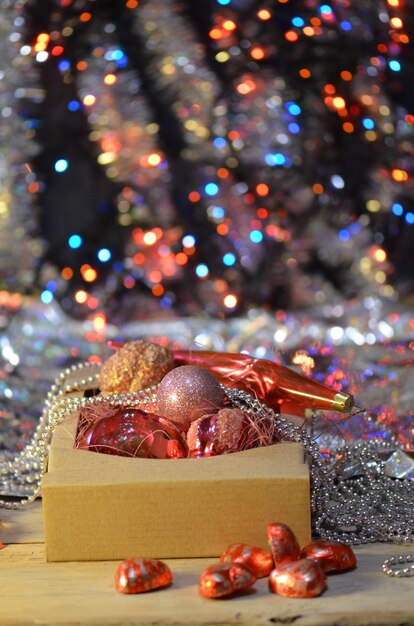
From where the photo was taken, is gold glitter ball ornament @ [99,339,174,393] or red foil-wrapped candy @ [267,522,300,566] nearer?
red foil-wrapped candy @ [267,522,300,566]

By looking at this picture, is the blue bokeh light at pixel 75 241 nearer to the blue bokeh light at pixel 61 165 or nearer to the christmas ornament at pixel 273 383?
the blue bokeh light at pixel 61 165

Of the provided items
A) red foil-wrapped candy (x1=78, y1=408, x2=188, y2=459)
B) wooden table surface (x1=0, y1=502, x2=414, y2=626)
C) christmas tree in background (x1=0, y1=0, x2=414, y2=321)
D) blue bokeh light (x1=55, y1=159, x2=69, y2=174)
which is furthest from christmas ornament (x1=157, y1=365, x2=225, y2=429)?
blue bokeh light (x1=55, y1=159, x2=69, y2=174)

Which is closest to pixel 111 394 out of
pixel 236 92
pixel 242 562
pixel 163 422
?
pixel 163 422

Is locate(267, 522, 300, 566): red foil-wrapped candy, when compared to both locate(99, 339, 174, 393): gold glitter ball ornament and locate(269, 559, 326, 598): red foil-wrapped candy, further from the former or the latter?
locate(99, 339, 174, 393): gold glitter ball ornament

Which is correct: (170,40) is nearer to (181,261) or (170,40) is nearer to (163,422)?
(181,261)

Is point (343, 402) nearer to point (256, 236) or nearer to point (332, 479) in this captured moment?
point (332, 479)

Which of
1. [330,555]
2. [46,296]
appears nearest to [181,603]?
[330,555]
